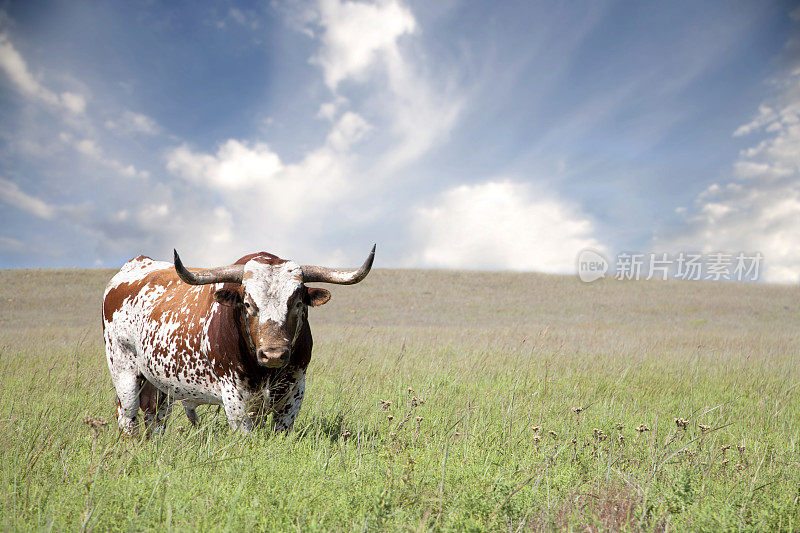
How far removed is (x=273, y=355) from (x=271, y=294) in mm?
529

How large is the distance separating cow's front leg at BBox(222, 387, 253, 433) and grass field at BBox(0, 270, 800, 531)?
212 millimetres

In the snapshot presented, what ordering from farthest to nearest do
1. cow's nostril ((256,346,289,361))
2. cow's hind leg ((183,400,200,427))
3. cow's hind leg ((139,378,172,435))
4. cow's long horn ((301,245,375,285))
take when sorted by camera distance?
1. cow's hind leg ((139,378,172,435))
2. cow's hind leg ((183,400,200,427))
3. cow's long horn ((301,245,375,285))
4. cow's nostril ((256,346,289,361))

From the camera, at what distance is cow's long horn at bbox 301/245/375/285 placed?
13.3 ft

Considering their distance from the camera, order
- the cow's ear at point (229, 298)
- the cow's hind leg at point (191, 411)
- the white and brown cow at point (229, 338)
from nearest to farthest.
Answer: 1. the white and brown cow at point (229, 338)
2. the cow's ear at point (229, 298)
3. the cow's hind leg at point (191, 411)

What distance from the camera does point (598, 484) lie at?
116 inches

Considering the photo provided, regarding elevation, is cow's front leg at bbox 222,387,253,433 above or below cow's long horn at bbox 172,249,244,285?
below

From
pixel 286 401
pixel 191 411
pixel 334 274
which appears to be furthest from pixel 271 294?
pixel 191 411

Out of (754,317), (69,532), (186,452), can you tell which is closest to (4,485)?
(69,532)

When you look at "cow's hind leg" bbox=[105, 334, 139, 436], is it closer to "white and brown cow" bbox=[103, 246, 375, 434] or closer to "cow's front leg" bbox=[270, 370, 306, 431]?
"white and brown cow" bbox=[103, 246, 375, 434]

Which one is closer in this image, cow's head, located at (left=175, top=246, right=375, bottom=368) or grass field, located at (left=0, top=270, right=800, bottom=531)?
grass field, located at (left=0, top=270, right=800, bottom=531)

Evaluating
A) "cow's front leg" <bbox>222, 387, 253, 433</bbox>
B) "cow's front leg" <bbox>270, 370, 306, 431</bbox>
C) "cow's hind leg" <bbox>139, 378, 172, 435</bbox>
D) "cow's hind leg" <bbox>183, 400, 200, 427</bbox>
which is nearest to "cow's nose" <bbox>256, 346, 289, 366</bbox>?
"cow's front leg" <bbox>270, 370, 306, 431</bbox>

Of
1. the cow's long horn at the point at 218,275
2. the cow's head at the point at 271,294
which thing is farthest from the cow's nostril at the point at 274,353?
the cow's long horn at the point at 218,275

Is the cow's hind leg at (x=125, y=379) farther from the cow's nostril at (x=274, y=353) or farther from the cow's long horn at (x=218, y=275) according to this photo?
the cow's nostril at (x=274, y=353)

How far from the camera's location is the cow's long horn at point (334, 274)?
13.3 ft
